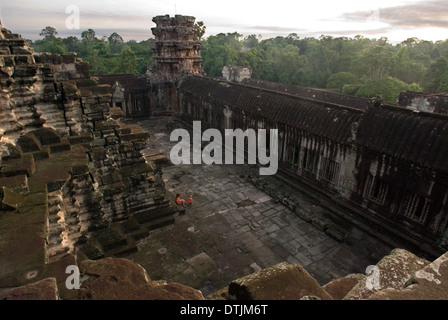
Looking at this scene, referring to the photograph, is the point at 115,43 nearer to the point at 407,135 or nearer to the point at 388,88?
the point at 388,88

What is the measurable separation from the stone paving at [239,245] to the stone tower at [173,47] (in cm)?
1958

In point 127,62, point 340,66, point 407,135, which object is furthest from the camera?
point 340,66

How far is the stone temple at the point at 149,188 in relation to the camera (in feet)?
12.0

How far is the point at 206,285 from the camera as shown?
9.45 meters

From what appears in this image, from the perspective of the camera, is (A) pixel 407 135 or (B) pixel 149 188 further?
(B) pixel 149 188

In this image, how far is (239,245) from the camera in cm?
1138

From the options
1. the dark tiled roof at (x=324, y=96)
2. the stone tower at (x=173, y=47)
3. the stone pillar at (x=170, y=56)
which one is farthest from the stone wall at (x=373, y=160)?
the stone tower at (x=173, y=47)

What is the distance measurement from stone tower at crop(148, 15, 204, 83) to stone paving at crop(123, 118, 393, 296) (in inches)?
771

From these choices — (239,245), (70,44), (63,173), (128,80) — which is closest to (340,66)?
(128,80)

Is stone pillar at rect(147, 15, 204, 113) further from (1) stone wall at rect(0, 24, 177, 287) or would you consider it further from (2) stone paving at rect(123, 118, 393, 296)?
(1) stone wall at rect(0, 24, 177, 287)

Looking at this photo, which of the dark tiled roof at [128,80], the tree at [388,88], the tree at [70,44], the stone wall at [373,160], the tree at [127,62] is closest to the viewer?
the stone wall at [373,160]

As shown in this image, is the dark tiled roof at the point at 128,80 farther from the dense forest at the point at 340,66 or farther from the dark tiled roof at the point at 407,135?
the dark tiled roof at the point at 407,135

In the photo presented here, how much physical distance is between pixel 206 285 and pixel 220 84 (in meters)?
17.2

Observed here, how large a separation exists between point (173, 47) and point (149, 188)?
75.7 ft
